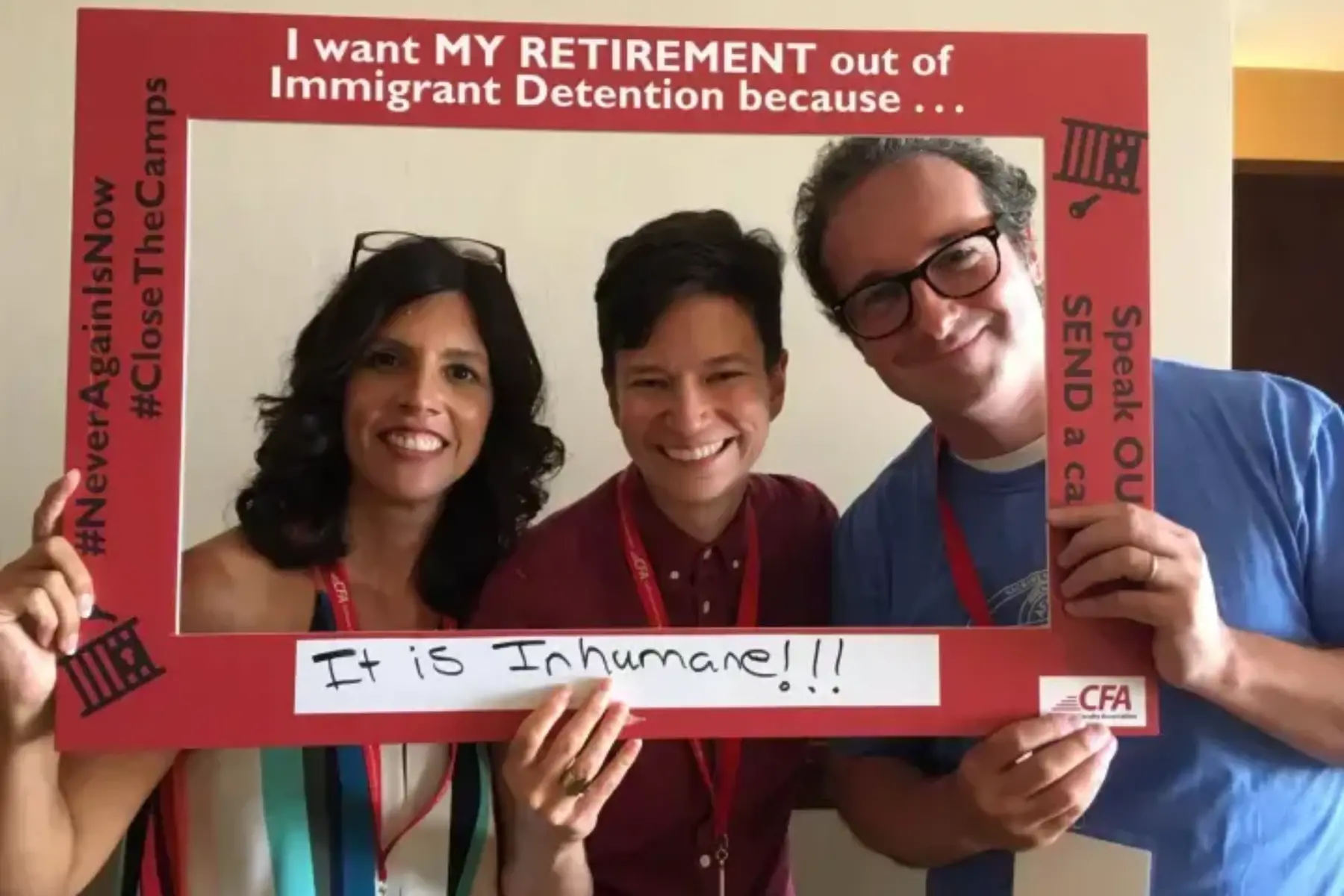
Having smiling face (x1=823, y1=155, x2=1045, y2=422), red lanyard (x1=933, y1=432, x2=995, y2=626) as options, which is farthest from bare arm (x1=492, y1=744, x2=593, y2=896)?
smiling face (x1=823, y1=155, x2=1045, y2=422)

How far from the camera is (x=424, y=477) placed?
0.87 m

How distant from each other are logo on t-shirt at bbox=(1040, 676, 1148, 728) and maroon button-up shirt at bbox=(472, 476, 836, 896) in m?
0.18

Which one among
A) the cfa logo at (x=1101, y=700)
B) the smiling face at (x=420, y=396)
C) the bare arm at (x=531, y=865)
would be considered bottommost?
the bare arm at (x=531, y=865)

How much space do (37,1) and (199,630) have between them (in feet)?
2.63

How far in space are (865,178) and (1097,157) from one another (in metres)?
0.18

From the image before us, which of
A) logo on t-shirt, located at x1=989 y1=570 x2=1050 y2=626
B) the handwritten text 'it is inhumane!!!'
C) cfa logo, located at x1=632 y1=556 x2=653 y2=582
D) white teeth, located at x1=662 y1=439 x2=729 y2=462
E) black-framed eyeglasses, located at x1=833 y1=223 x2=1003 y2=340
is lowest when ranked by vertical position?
logo on t-shirt, located at x1=989 y1=570 x2=1050 y2=626

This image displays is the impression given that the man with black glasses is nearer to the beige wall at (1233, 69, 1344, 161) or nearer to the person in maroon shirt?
the person in maroon shirt

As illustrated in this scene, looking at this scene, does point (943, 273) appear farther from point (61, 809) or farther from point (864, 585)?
point (61, 809)

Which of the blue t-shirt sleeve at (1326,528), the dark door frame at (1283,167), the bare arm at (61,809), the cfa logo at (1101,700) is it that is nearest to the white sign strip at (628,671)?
the cfa logo at (1101,700)

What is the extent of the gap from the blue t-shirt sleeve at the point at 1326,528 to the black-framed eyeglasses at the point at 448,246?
0.66 meters

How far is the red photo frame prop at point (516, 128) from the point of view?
31.5 inches

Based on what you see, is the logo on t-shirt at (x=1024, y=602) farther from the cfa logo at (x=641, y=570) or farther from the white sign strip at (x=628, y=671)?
the cfa logo at (x=641, y=570)

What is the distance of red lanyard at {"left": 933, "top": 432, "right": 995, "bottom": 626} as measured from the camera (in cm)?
88

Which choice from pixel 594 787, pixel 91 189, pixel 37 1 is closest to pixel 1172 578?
pixel 594 787
